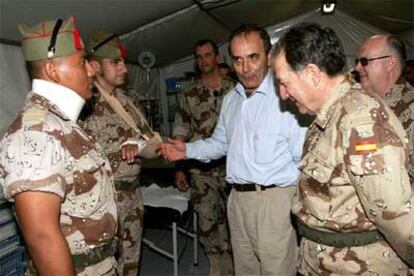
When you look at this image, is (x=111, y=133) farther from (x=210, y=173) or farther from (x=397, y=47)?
(x=397, y=47)

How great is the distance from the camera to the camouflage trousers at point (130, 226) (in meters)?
2.74

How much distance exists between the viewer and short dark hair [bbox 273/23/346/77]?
144 cm

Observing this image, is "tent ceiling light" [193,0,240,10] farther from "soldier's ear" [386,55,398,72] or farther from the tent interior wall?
"soldier's ear" [386,55,398,72]

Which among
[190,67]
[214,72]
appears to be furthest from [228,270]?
[190,67]

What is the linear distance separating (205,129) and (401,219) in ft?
7.87

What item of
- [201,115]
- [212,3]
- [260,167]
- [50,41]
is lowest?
[260,167]

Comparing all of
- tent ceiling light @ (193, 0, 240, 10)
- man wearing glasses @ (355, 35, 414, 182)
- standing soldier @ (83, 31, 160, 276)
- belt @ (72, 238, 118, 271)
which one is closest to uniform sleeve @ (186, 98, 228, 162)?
standing soldier @ (83, 31, 160, 276)

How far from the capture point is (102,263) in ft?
5.28

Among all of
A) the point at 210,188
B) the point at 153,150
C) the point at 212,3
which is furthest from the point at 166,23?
the point at 153,150

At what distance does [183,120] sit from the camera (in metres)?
3.77

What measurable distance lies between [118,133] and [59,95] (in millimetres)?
1223

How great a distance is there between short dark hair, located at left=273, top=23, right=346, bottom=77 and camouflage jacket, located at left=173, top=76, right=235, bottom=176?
6.95 ft

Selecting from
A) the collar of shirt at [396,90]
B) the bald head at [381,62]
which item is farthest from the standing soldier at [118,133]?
the collar of shirt at [396,90]

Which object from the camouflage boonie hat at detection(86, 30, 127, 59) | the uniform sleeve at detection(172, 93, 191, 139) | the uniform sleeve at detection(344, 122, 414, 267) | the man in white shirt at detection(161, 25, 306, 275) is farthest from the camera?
the uniform sleeve at detection(172, 93, 191, 139)
